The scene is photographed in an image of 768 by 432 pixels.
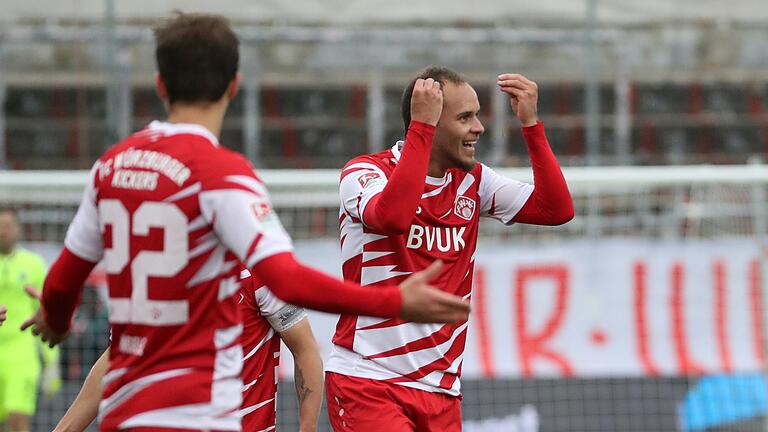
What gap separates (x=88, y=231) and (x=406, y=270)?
1666mm

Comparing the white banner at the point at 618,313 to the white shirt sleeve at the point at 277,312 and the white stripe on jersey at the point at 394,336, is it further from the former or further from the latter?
the white shirt sleeve at the point at 277,312

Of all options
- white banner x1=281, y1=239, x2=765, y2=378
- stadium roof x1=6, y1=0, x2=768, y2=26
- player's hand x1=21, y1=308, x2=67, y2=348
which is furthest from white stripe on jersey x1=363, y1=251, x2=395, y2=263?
stadium roof x1=6, y1=0, x2=768, y2=26

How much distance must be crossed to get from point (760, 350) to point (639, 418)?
1096mm

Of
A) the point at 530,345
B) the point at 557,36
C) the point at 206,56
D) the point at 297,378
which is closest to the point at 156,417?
the point at 206,56

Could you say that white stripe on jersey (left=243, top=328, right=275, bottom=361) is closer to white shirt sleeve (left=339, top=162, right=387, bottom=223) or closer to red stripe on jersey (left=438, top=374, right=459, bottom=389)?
white shirt sleeve (left=339, top=162, right=387, bottom=223)

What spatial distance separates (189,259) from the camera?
3.18 metres

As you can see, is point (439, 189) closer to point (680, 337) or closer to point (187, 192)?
point (187, 192)

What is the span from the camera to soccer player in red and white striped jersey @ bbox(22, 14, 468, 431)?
311cm

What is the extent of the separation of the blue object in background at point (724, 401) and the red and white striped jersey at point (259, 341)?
5554 millimetres

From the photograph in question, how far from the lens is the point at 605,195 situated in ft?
32.2

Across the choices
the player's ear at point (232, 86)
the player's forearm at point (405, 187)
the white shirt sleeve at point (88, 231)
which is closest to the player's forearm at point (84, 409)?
the white shirt sleeve at point (88, 231)

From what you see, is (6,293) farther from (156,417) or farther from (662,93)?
(662,93)

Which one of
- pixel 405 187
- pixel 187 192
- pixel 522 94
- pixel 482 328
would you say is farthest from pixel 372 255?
pixel 482 328

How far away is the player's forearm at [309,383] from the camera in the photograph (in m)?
4.52
